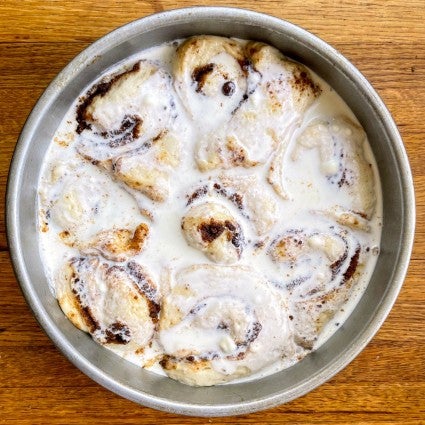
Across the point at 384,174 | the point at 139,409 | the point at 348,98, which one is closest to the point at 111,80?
the point at 348,98

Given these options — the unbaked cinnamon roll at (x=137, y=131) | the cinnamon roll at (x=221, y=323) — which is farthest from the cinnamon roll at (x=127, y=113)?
the cinnamon roll at (x=221, y=323)

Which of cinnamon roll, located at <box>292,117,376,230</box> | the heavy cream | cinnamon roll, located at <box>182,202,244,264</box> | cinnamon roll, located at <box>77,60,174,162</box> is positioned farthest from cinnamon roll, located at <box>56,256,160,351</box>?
cinnamon roll, located at <box>292,117,376,230</box>

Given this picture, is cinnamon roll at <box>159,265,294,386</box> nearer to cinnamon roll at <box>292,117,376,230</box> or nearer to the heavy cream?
the heavy cream

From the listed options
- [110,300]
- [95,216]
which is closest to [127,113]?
[95,216]

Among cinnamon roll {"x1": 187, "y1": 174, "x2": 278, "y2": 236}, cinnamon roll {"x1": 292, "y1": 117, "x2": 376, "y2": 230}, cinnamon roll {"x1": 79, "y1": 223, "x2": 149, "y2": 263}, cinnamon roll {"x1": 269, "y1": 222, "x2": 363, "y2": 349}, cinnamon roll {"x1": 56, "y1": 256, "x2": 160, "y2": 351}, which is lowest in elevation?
cinnamon roll {"x1": 56, "y1": 256, "x2": 160, "y2": 351}

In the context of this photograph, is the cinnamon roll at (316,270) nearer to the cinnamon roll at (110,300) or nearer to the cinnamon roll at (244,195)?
the cinnamon roll at (244,195)

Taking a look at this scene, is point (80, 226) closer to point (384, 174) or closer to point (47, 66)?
point (47, 66)

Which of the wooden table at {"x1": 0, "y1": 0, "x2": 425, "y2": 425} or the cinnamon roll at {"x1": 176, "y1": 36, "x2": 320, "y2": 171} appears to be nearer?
the cinnamon roll at {"x1": 176, "y1": 36, "x2": 320, "y2": 171}
